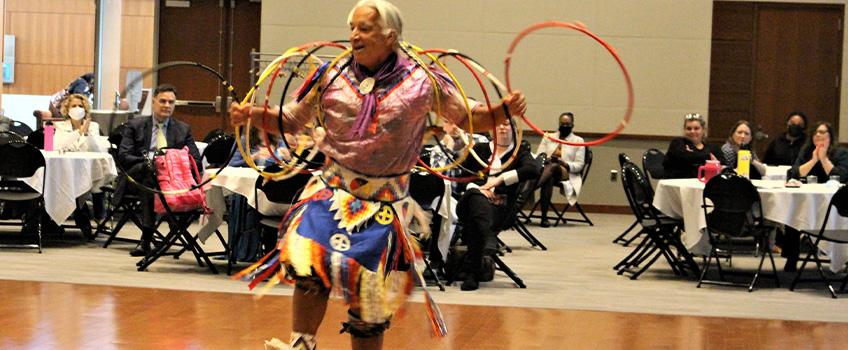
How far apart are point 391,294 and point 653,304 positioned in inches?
131

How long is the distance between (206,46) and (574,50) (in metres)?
4.99

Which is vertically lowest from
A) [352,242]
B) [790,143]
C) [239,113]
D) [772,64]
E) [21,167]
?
[21,167]

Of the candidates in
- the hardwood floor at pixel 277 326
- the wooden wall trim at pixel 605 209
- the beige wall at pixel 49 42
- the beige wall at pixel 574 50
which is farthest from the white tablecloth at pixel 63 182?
the beige wall at pixel 49 42

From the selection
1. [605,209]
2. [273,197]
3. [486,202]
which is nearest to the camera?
[273,197]

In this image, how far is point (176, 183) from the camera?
256 inches

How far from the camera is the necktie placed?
23.4 ft

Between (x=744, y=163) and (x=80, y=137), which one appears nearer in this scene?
(x=744, y=163)

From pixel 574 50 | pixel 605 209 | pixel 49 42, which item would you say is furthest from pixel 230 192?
pixel 49 42

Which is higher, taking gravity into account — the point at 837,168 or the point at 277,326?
the point at 837,168

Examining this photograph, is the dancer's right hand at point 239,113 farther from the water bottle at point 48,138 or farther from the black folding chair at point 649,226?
the water bottle at point 48,138

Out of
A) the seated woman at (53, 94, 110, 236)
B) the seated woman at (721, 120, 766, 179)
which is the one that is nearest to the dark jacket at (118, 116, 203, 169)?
the seated woman at (53, 94, 110, 236)

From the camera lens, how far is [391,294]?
2.92 meters

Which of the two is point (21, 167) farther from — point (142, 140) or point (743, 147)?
point (743, 147)

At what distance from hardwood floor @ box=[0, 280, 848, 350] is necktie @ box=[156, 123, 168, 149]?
5.36ft
